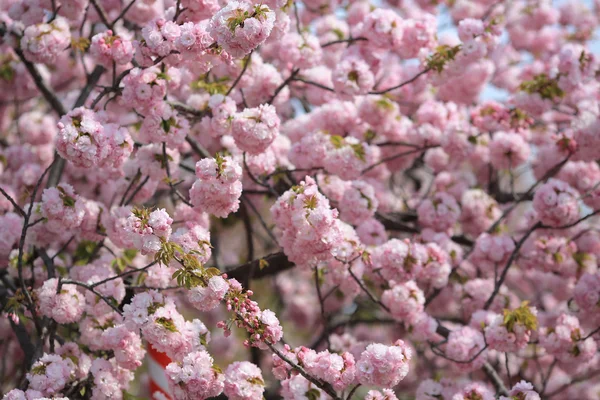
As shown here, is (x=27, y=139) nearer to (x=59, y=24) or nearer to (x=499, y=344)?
(x=59, y=24)

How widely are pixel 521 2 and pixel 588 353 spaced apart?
3675 millimetres

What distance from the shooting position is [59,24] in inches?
125

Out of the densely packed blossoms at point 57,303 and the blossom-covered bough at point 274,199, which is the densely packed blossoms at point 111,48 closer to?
the blossom-covered bough at point 274,199

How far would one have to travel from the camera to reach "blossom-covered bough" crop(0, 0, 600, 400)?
2428mm

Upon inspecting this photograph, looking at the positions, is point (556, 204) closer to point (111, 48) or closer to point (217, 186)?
point (217, 186)

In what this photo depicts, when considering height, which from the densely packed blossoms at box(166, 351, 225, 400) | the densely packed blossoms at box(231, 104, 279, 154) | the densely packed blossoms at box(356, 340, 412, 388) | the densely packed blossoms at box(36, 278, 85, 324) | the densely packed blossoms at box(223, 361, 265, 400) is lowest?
the densely packed blossoms at box(36, 278, 85, 324)

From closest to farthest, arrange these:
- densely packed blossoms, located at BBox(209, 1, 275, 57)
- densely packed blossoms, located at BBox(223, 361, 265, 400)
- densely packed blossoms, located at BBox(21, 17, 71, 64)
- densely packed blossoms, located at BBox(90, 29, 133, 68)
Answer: densely packed blossoms, located at BBox(209, 1, 275, 57) → densely packed blossoms, located at BBox(223, 361, 265, 400) → densely packed blossoms, located at BBox(90, 29, 133, 68) → densely packed blossoms, located at BBox(21, 17, 71, 64)

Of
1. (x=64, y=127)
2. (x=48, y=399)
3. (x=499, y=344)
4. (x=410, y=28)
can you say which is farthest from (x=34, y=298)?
(x=410, y=28)

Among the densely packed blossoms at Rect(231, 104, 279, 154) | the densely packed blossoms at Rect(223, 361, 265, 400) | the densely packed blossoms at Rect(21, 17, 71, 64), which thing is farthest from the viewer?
the densely packed blossoms at Rect(21, 17, 71, 64)

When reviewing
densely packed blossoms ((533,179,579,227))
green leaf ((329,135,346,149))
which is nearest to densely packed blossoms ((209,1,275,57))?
green leaf ((329,135,346,149))

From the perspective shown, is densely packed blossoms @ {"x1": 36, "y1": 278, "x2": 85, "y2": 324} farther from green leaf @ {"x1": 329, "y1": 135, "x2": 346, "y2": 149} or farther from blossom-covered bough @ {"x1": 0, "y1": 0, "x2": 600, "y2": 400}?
green leaf @ {"x1": 329, "y1": 135, "x2": 346, "y2": 149}

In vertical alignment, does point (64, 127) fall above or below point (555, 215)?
below

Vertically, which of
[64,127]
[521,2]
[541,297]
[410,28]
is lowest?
[64,127]

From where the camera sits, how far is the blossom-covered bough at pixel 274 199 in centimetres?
243
